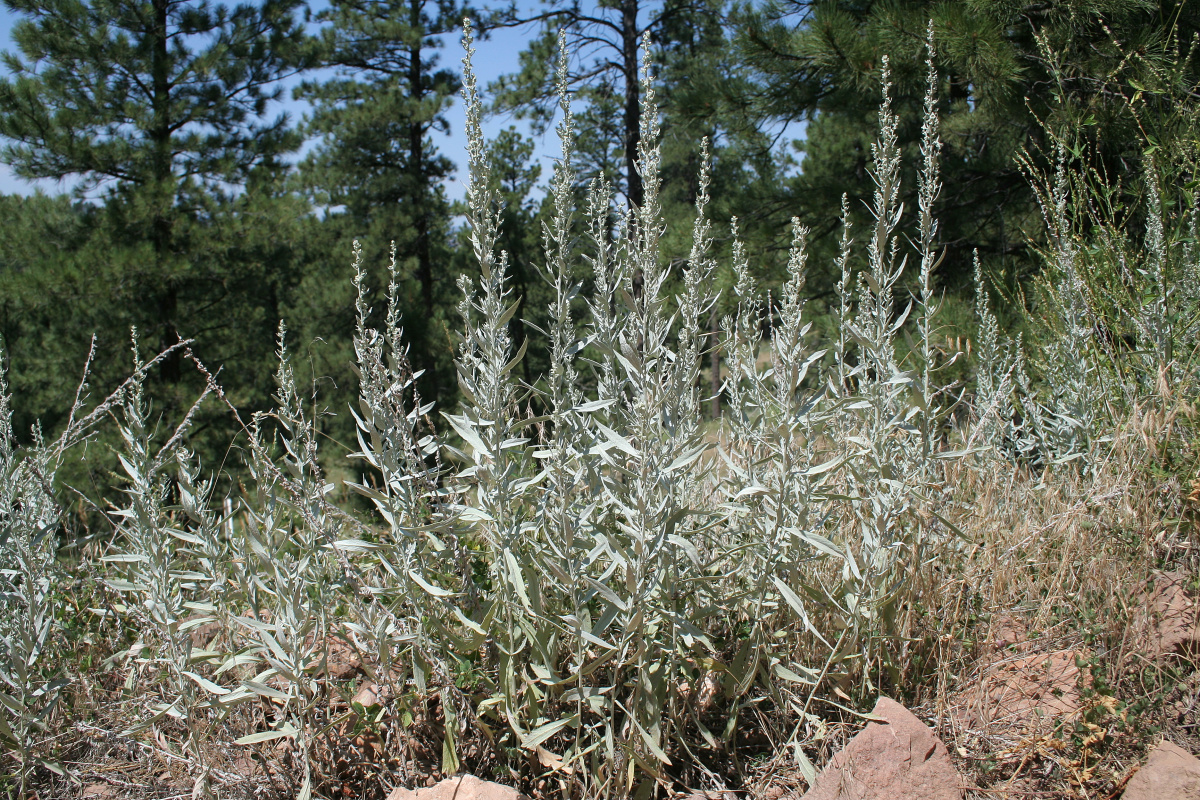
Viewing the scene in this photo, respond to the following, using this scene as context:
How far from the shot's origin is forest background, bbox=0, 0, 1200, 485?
4.82m

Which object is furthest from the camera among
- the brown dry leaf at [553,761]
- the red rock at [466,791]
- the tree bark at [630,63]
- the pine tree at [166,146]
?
the tree bark at [630,63]

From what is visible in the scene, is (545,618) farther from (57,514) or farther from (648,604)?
(57,514)

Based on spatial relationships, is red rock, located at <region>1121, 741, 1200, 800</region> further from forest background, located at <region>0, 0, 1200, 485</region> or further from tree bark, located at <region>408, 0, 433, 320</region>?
tree bark, located at <region>408, 0, 433, 320</region>

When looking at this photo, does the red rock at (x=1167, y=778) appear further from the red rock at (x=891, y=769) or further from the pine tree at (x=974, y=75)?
the pine tree at (x=974, y=75)

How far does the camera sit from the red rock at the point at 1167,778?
168cm

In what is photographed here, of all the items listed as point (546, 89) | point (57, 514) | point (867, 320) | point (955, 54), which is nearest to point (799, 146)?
point (546, 89)

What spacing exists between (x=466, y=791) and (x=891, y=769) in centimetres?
100

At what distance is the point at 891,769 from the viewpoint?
171 centimetres

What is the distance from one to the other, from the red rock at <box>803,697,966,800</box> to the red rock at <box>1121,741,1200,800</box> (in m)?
0.40

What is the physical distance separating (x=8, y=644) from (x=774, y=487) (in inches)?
82.1

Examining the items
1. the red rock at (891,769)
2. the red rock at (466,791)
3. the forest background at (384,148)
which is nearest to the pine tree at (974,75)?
the forest background at (384,148)

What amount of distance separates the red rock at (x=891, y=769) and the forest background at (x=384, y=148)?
6.89 ft

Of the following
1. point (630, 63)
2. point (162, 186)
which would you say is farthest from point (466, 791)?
point (630, 63)

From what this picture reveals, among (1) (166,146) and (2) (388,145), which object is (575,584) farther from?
(2) (388,145)
